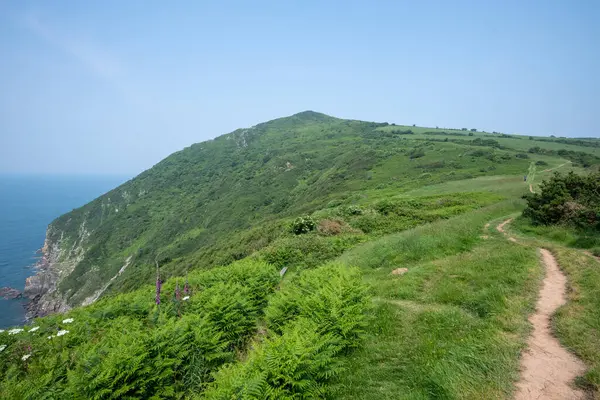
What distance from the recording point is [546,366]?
603 centimetres

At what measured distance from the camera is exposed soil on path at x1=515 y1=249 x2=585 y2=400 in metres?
5.39

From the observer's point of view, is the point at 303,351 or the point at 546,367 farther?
the point at 303,351

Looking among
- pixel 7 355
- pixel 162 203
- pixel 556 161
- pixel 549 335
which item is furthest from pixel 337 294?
pixel 162 203

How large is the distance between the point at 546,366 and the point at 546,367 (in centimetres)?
4

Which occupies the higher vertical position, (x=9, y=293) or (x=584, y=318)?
(x=584, y=318)

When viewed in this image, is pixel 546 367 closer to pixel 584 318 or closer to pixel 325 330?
pixel 584 318

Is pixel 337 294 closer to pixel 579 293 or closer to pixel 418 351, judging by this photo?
pixel 418 351

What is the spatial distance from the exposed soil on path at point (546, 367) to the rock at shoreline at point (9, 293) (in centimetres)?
12235

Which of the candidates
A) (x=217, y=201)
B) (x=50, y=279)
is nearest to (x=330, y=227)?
(x=217, y=201)

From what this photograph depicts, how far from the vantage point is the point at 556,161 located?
65812mm

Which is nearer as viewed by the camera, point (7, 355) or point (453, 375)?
point (453, 375)

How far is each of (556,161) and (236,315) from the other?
7896 centimetres

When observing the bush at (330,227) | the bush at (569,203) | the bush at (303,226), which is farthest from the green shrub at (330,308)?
the bush at (303,226)

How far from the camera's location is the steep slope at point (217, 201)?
6178 centimetres
